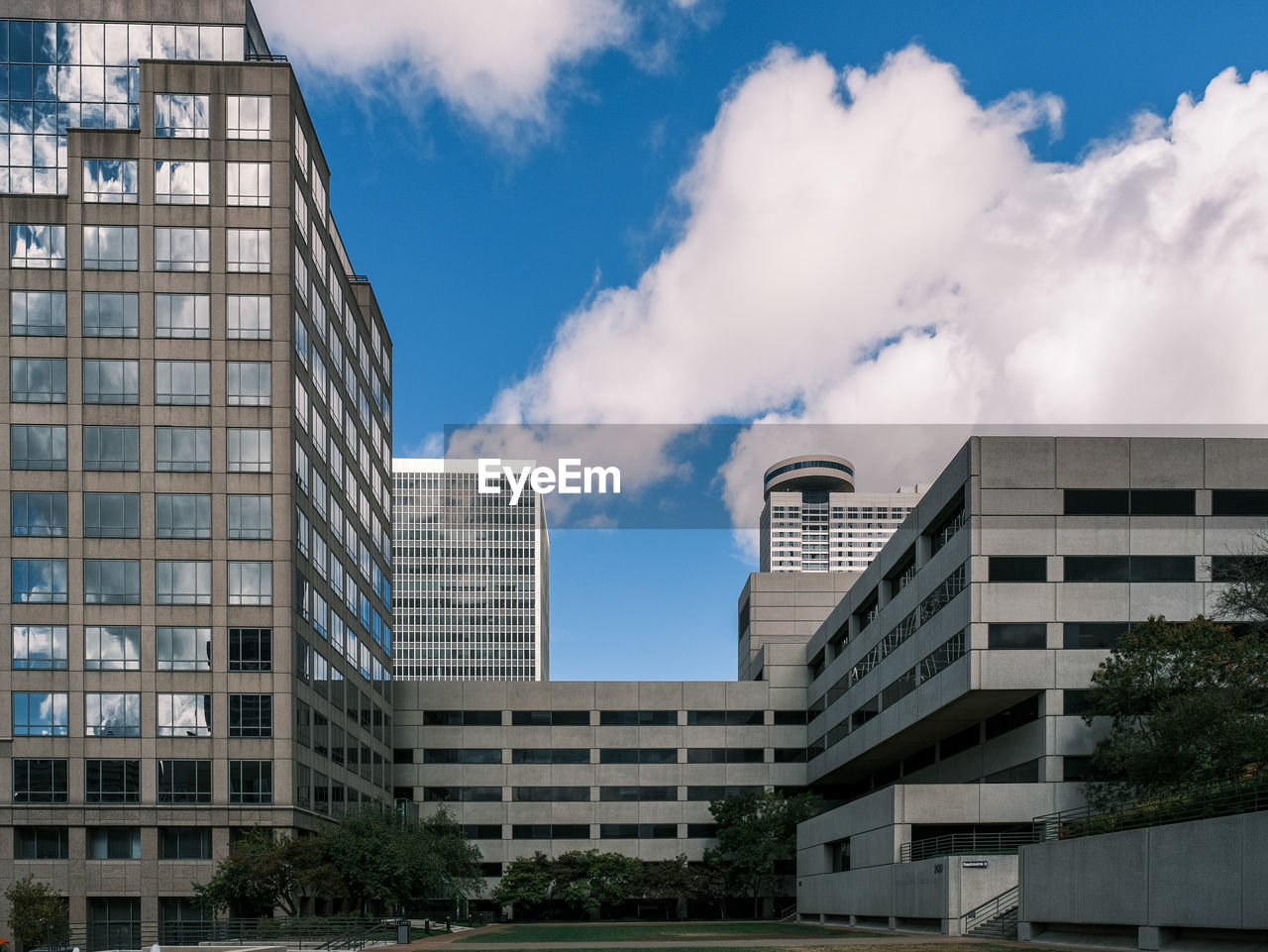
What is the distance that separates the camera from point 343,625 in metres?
78.0

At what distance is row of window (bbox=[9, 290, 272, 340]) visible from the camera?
6481 centimetres

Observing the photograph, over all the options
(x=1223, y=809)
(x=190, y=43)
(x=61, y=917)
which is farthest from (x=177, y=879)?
(x=1223, y=809)

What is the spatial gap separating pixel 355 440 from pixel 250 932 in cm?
3884

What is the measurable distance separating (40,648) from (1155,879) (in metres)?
52.8

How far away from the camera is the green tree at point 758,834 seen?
8336 centimetres

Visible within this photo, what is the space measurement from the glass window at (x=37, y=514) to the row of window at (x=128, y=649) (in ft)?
15.9

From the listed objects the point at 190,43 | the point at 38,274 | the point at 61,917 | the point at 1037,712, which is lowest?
the point at 61,917

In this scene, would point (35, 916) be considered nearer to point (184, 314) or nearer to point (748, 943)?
point (184, 314)

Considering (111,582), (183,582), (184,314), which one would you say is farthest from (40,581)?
(184,314)

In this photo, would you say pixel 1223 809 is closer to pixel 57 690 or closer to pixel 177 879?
pixel 177 879

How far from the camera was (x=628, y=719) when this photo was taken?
93.2 meters

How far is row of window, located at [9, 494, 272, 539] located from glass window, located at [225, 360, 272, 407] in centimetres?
493

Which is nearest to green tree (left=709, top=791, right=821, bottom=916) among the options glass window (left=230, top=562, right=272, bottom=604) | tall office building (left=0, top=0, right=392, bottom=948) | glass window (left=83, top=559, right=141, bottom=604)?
tall office building (left=0, top=0, right=392, bottom=948)

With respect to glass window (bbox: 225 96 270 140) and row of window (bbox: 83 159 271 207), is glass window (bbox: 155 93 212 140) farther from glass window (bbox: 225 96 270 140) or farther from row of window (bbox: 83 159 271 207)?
row of window (bbox: 83 159 271 207)
